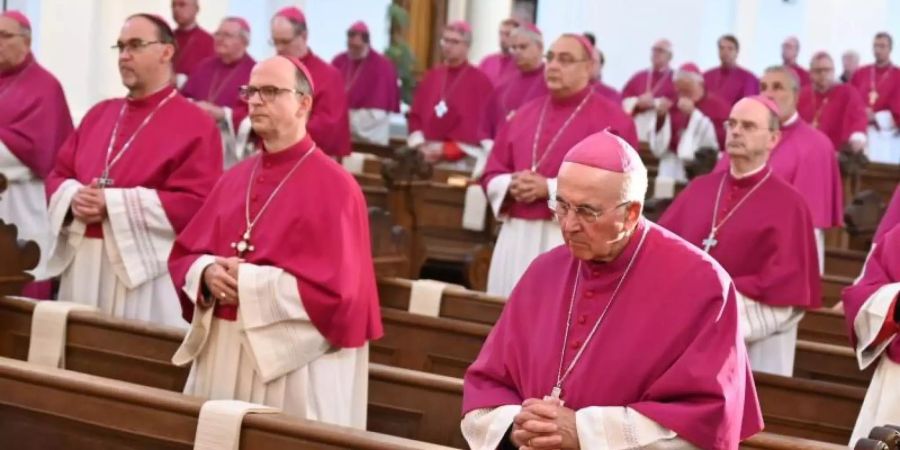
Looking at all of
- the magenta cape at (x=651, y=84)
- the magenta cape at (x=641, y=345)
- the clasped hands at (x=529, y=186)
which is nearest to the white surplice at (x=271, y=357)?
the magenta cape at (x=641, y=345)

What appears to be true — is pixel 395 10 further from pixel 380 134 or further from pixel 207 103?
pixel 207 103

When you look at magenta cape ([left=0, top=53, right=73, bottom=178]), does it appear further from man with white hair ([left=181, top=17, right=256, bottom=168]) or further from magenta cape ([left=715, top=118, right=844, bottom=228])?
magenta cape ([left=715, top=118, right=844, bottom=228])

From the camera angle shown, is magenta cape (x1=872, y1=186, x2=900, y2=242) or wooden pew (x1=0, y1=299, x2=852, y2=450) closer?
wooden pew (x1=0, y1=299, x2=852, y2=450)

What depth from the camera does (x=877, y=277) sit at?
229 inches

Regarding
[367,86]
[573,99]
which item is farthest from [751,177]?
[367,86]

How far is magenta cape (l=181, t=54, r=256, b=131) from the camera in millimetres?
11586

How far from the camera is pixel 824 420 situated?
6.12m

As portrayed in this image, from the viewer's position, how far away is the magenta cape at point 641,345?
3.87 meters

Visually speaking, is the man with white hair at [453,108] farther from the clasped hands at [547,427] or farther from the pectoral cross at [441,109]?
the clasped hands at [547,427]

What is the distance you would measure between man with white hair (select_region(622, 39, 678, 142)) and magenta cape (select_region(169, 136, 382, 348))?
10.2 meters

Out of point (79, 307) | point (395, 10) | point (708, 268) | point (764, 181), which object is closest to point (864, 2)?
point (395, 10)

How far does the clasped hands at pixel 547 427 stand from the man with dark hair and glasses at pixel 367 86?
11346mm

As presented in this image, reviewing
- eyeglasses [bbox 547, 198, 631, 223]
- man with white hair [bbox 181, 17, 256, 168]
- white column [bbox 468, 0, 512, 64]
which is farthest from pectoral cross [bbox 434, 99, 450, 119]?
eyeglasses [bbox 547, 198, 631, 223]

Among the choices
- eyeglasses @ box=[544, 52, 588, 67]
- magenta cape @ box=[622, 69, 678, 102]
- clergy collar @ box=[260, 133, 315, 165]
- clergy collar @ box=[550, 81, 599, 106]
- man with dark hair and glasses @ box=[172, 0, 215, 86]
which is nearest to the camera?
clergy collar @ box=[260, 133, 315, 165]
